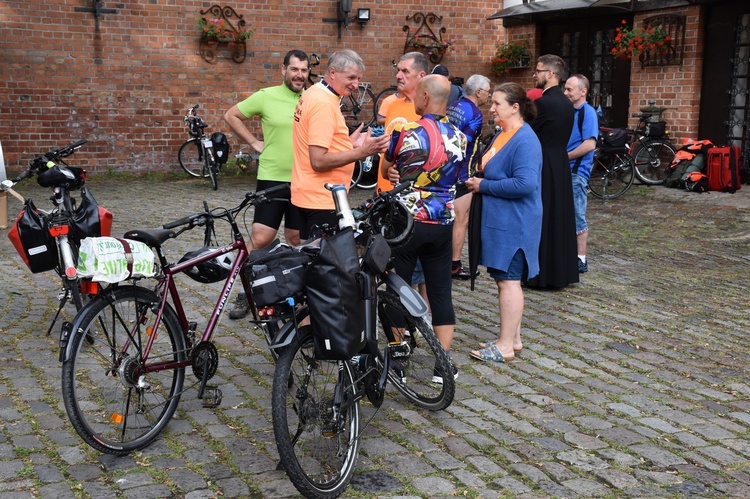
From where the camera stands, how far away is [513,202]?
17.6 feet

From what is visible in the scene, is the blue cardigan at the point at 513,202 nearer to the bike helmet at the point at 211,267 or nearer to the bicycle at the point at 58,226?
the bike helmet at the point at 211,267

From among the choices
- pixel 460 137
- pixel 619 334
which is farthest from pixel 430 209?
pixel 619 334

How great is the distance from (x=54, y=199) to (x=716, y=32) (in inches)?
418

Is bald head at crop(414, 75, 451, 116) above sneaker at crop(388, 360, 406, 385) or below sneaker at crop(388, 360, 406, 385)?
above

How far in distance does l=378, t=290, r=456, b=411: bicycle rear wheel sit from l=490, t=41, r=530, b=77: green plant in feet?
40.6

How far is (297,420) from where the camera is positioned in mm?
3576

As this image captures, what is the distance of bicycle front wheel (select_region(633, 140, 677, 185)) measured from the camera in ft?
43.8

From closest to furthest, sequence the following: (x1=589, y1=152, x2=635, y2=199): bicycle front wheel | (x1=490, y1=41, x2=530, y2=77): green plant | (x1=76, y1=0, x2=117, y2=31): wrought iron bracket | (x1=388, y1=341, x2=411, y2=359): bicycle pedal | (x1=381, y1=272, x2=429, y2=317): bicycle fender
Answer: (x1=381, y1=272, x2=429, y2=317): bicycle fender
(x1=388, y1=341, x2=411, y2=359): bicycle pedal
(x1=589, y1=152, x2=635, y2=199): bicycle front wheel
(x1=76, y1=0, x2=117, y2=31): wrought iron bracket
(x1=490, y1=41, x2=530, y2=77): green plant

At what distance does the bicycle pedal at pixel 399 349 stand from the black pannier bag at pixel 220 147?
30.8 feet

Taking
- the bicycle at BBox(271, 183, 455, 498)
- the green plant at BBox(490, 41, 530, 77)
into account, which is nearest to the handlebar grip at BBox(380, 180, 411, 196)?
the bicycle at BBox(271, 183, 455, 498)

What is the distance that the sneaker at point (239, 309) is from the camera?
6.13 metres

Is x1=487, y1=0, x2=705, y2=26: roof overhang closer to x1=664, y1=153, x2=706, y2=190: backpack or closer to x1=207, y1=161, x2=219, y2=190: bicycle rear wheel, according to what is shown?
x1=664, y1=153, x2=706, y2=190: backpack

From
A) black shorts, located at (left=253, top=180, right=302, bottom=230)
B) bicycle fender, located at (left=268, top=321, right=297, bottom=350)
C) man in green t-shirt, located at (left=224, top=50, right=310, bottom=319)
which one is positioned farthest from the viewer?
man in green t-shirt, located at (left=224, top=50, right=310, bottom=319)

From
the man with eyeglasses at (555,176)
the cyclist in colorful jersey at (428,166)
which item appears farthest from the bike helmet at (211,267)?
the man with eyeglasses at (555,176)
